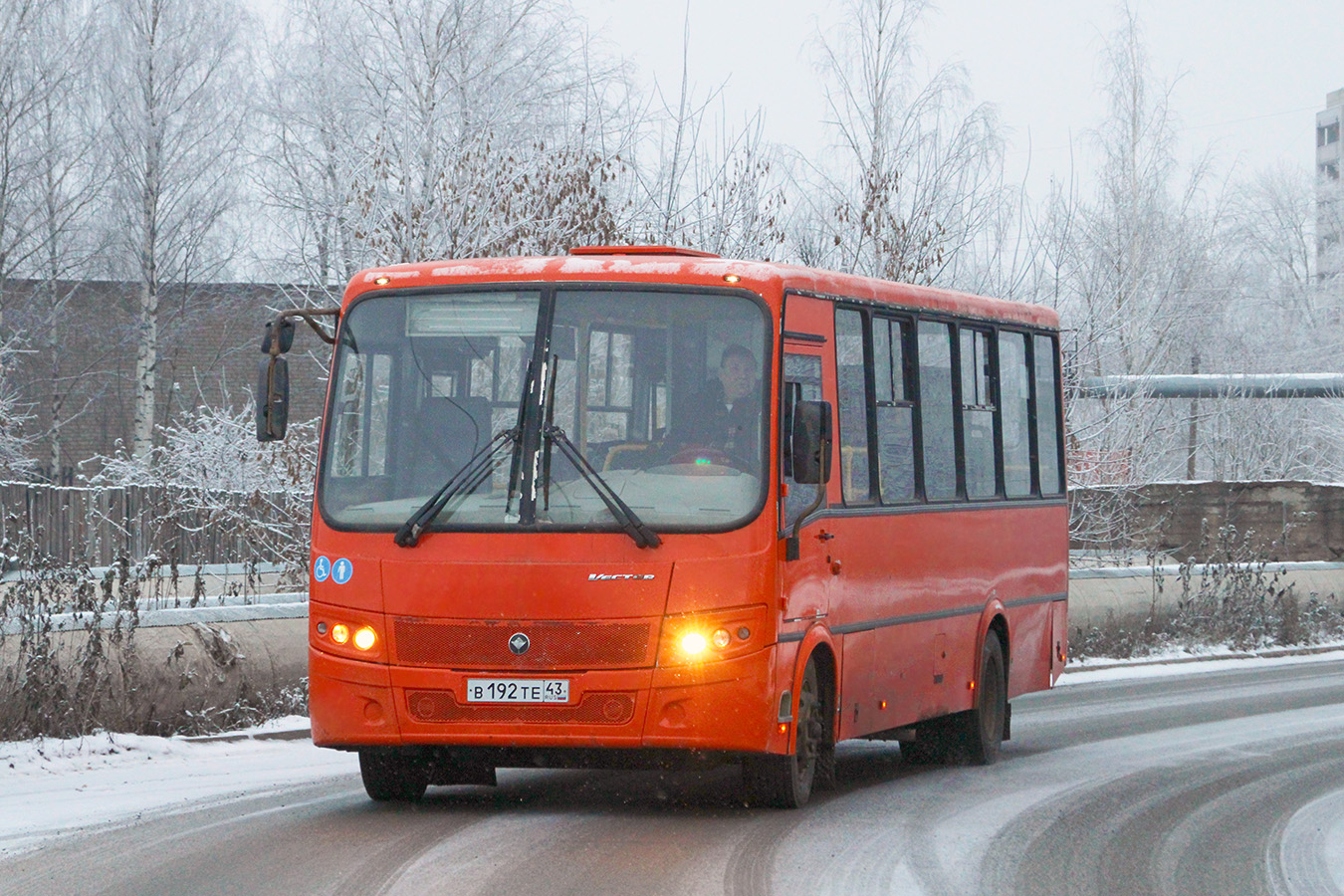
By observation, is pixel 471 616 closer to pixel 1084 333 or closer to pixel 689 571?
pixel 689 571

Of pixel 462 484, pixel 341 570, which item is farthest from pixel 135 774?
pixel 462 484

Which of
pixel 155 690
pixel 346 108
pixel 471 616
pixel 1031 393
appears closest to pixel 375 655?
pixel 471 616

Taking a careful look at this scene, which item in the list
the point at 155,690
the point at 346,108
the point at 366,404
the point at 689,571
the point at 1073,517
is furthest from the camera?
the point at 1073,517

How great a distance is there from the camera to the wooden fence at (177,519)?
823 inches

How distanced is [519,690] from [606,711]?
0.42 m

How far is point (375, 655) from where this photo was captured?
409 inches

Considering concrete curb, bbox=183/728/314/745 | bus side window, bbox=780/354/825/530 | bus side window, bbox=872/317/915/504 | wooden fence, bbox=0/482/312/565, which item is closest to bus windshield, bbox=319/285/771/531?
bus side window, bbox=780/354/825/530

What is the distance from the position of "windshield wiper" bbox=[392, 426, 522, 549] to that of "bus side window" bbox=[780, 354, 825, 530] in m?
1.29

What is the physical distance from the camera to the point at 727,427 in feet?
34.8

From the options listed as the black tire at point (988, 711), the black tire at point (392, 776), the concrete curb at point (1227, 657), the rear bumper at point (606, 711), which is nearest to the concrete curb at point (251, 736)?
the black tire at point (392, 776)

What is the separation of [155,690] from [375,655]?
340 centimetres

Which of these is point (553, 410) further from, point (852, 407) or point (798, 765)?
point (798, 765)

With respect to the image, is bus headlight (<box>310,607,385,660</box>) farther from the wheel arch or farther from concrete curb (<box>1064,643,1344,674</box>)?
concrete curb (<box>1064,643,1344,674</box>)

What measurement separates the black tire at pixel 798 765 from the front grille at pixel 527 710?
0.92 meters
